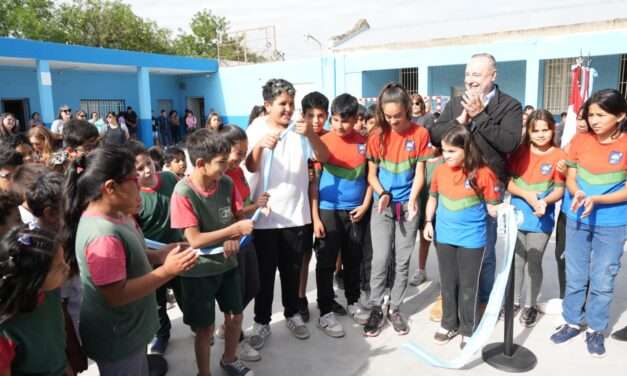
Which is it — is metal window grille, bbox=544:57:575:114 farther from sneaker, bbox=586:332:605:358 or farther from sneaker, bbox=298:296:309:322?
sneaker, bbox=298:296:309:322

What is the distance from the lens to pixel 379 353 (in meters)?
2.92

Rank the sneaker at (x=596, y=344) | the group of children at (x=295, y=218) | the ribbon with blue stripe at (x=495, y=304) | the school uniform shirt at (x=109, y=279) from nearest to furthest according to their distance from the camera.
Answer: the school uniform shirt at (x=109, y=279)
the group of children at (x=295, y=218)
the ribbon with blue stripe at (x=495, y=304)
the sneaker at (x=596, y=344)

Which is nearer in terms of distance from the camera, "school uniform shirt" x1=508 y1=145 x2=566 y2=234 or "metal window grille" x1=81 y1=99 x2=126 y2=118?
Answer: "school uniform shirt" x1=508 y1=145 x2=566 y2=234

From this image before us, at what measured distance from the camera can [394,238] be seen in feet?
10.5

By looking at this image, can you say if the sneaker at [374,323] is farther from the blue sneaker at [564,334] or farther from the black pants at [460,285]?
the blue sneaker at [564,334]

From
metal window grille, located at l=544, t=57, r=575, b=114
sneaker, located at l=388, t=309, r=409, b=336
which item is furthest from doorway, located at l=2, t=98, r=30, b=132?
metal window grille, located at l=544, t=57, r=575, b=114

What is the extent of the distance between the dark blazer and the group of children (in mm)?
114

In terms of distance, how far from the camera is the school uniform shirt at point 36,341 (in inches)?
56.3

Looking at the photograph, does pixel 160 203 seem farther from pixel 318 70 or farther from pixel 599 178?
pixel 318 70

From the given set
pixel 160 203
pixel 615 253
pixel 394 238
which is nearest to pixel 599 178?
pixel 615 253

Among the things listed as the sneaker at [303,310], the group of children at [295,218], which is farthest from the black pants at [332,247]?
the sneaker at [303,310]

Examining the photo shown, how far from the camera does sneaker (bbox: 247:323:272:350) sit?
298 cm

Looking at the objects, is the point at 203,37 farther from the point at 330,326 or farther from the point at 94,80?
the point at 330,326

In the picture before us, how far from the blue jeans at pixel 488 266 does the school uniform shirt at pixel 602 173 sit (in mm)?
514
